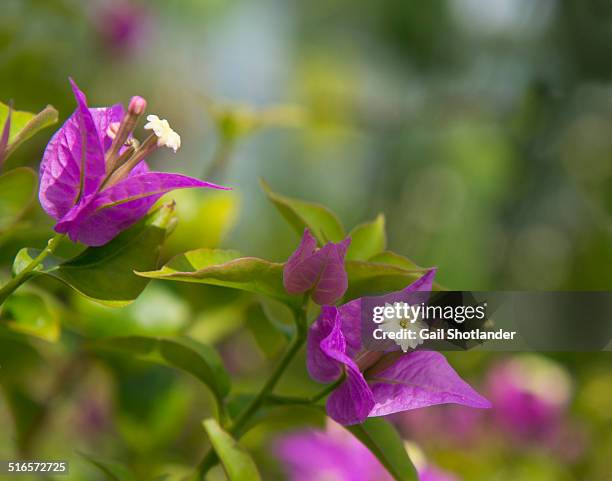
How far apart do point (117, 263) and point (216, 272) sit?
0.05m

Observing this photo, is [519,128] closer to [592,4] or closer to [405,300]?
[592,4]

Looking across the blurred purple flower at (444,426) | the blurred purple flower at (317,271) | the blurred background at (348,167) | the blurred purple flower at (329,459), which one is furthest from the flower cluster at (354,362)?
the blurred purple flower at (444,426)

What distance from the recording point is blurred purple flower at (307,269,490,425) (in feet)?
0.94

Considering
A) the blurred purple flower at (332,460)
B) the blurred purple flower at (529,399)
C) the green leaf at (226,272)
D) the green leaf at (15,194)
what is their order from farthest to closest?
the blurred purple flower at (529,399) → the blurred purple flower at (332,460) → the green leaf at (15,194) → the green leaf at (226,272)

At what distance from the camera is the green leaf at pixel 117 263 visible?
0.31 meters

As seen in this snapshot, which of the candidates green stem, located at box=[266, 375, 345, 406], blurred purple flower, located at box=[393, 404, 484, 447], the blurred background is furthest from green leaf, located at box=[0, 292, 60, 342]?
blurred purple flower, located at box=[393, 404, 484, 447]

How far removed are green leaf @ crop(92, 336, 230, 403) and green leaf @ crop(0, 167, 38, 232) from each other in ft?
0.29

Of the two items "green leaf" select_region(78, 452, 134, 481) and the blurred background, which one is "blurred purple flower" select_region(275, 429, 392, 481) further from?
"green leaf" select_region(78, 452, 134, 481)

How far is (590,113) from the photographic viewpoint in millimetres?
1225

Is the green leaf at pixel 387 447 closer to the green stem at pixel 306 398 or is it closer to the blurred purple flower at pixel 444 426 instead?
the green stem at pixel 306 398

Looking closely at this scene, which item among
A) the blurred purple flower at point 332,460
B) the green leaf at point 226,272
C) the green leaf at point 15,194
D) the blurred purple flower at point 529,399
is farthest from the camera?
the blurred purple flower at point 529,399

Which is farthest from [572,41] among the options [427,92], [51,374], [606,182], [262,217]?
[51,374]

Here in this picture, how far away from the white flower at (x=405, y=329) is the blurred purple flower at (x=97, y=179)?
90mm

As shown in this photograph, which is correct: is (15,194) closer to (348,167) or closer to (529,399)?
(529,399)
